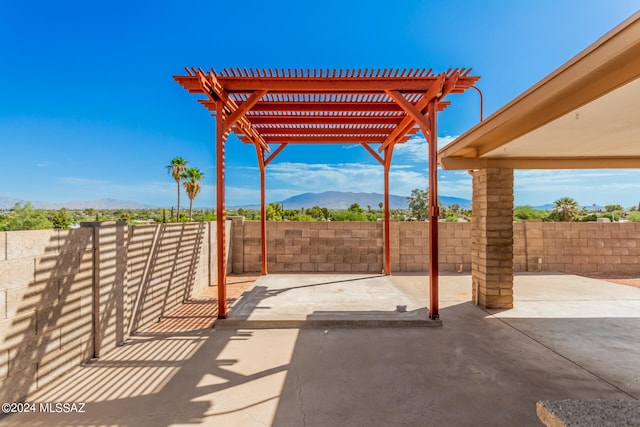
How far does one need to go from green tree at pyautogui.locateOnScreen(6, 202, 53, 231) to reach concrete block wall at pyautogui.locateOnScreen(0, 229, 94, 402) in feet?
56.0

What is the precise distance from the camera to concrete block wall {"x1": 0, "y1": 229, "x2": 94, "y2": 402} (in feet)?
7.28

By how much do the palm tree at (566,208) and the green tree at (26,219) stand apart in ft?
140

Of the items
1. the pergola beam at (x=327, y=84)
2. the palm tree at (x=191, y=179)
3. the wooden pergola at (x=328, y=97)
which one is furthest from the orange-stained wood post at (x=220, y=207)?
the palm tree at (x=191, y=179)

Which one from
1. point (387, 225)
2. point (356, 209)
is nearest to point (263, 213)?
point (387, 225)

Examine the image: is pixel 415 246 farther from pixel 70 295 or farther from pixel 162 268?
pixel 70 295

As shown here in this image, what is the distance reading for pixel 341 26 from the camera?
12.2 m

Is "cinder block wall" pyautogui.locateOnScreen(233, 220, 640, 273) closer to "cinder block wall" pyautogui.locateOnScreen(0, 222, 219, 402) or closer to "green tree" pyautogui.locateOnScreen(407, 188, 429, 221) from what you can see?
"cinder block wall" pyautogui.locateOnScreen(0, 222, 219, 402)

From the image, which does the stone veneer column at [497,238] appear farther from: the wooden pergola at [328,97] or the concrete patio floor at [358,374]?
the wooden pergola at [328,97]

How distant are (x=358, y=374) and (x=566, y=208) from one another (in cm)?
3779

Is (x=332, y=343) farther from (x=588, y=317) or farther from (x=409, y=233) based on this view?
(x=409, y=233)

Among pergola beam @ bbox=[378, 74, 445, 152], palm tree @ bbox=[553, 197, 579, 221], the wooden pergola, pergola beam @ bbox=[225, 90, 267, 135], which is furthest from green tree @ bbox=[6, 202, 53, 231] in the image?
palm tree @ bbox=[553, 197, 579, 221]

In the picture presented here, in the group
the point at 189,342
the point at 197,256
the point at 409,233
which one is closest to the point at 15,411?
the point at 189,342

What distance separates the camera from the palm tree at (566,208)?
29.8 metres

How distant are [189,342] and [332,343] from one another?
174 cm
